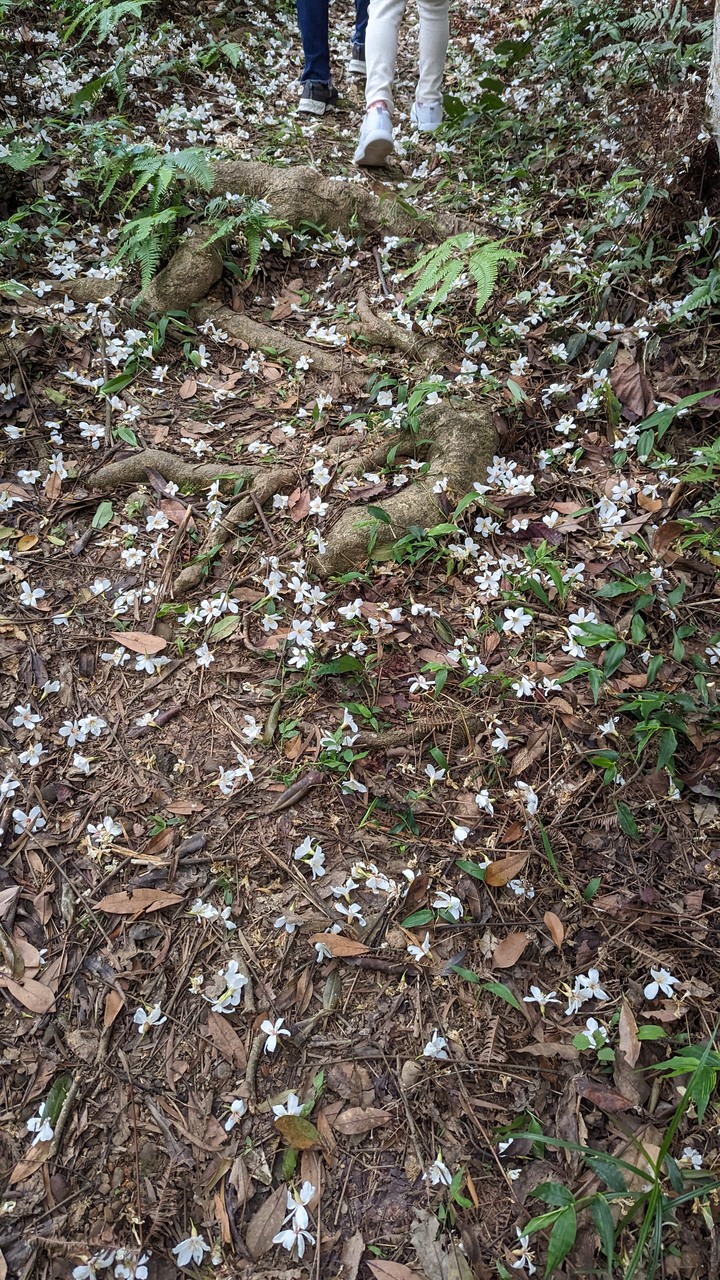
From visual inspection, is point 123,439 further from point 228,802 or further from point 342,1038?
point 342,1038

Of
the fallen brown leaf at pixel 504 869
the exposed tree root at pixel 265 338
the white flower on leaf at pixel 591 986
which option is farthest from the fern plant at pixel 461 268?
the white flower on leaf at pixel 591 986

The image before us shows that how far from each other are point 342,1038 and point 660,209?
415 cm

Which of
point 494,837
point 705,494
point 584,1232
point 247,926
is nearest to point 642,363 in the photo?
point 705,494

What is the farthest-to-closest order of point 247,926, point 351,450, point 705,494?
point 351,450, point 705,494, point 247,926

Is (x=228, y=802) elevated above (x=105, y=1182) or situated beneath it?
elevated above

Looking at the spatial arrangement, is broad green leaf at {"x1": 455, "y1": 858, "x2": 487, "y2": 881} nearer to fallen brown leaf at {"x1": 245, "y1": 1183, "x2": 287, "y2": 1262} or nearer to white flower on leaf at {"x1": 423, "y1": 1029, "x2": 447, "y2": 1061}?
white flower on leaf at {"x1": 423, "y1": 1029, "x2": 447, "y2": 1061}

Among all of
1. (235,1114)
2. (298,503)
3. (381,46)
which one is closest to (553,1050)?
(235,1114)

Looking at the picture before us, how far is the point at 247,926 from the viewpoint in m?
2.48

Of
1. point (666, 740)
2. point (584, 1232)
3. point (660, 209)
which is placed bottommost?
point (584, 1232)

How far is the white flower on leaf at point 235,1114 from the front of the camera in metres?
2.14

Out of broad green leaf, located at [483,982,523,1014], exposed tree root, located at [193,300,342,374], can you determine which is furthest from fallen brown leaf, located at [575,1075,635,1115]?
exposed tree root, located at [193,300,342,374]

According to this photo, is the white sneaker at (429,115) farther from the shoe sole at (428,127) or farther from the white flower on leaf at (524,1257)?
the white flower on leaf at (524,1257)

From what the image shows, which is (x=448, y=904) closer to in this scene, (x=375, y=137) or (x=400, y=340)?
(x=400, y=340)

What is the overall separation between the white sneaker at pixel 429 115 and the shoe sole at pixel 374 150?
61 centimetres
